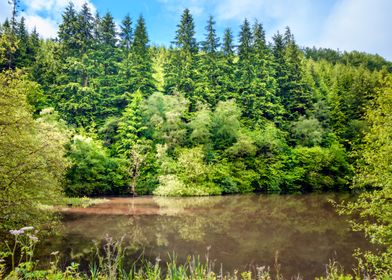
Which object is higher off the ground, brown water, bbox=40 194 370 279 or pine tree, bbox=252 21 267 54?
pine tree, bbox=252 21 267 54

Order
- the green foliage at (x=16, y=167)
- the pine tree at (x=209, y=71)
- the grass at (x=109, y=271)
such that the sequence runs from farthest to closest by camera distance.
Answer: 1. the pine tree at (x=209, y=71)
2. the green foliage at (x=16, y=167)
3. the grass at (x=109, y=271)

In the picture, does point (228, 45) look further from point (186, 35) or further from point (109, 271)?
point (109, 271)

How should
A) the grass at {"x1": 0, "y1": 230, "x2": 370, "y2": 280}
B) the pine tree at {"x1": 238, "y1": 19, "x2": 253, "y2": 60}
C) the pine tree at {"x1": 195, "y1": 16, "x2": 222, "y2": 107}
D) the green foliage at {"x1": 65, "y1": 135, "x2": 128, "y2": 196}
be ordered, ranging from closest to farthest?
A: the grass at {"x1": 0, "y1": 230, "x2": 370, "y2": 280} → the green foliage at {"x1": 65, "y1": 135, "x2": 128, "y2": 196} → the pine tree at {"x1": 195, "y1": 16, "x2": 222, "y2": 107} → the pine tree at {"x1": 238, "y1": 19, "x2": 253, "y2": 60}

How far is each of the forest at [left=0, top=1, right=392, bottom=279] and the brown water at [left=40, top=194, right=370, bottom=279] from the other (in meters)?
9.53

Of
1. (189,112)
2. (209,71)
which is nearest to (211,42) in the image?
(209,71)

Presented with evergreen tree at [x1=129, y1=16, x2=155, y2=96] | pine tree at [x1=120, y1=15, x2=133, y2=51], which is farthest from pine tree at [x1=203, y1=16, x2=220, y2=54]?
pine tree at [x1=120, y1=15, x2=133, y2=51]

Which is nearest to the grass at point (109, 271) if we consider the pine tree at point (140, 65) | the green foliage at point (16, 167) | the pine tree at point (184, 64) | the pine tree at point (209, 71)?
the green foliage at point (16, 167)

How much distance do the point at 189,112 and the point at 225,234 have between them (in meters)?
30.8

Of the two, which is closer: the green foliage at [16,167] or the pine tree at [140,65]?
the green foliage at [16,167]

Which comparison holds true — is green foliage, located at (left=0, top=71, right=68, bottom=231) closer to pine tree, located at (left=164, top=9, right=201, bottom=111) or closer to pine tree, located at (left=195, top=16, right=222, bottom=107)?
pine tree, located at (left=164, top=9, right=201, bottom=111)

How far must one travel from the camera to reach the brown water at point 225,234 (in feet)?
41.0

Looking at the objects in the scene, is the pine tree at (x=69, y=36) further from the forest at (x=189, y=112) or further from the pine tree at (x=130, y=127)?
the pine tree at (x=130, y=127)

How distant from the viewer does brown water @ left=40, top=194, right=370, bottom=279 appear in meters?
12.5

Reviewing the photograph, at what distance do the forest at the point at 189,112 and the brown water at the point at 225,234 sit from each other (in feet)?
31.3
